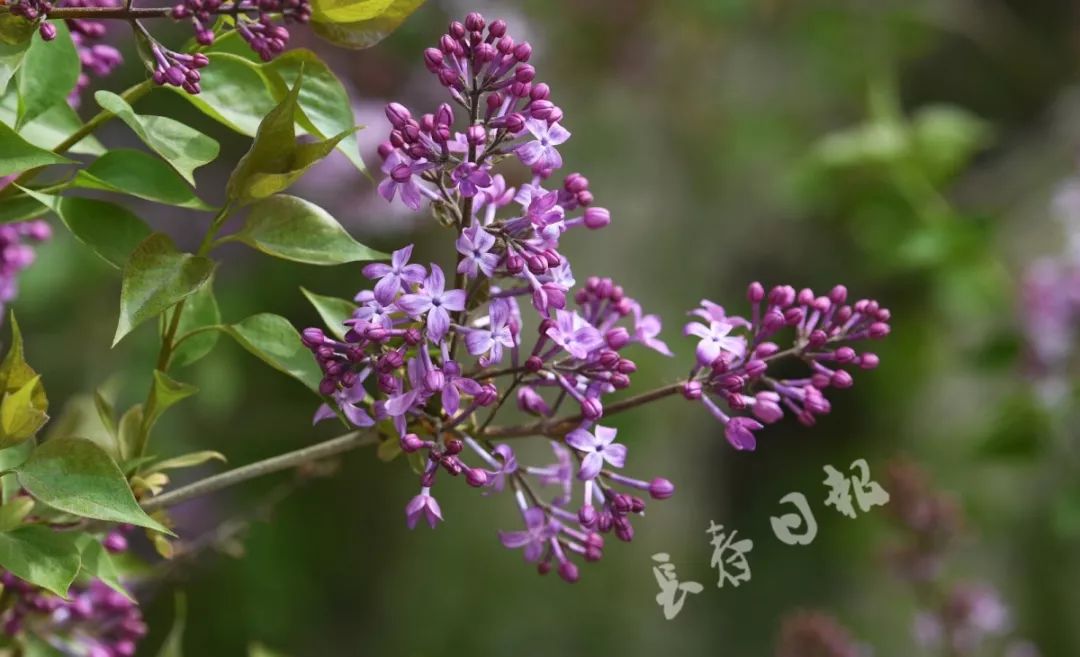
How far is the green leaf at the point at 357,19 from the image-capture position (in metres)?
0.39

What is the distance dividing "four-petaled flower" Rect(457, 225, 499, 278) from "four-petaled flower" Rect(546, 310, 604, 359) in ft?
0.09

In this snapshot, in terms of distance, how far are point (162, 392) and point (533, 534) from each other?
138 millimetres

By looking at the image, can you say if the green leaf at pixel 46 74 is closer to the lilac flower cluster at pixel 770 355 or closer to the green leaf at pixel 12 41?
the green leaf at pixel 12 41

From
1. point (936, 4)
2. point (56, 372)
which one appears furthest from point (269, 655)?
point (936, 4)

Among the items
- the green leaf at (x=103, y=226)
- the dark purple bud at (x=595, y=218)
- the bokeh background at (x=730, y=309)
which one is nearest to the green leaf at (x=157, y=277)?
the green leaf at (x=103, y=226)

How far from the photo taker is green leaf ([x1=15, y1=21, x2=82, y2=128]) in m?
0.41

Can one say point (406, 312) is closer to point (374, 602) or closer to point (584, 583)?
point (584, 583)

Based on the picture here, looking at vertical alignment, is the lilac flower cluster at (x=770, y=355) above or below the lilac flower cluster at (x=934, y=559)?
above

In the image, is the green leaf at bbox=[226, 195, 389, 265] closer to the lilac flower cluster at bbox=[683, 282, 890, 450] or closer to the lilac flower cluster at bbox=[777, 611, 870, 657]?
the lilac flower cluster at bbox=[683, 282, 890, 450]

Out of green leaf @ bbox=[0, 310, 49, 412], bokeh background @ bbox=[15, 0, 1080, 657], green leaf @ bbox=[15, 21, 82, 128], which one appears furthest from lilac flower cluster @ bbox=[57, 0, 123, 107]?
bokeh background @ bbox=[15, 0, 1080, 657]

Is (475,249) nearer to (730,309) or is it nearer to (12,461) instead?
(12,461)

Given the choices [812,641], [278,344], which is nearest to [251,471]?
[278,344]

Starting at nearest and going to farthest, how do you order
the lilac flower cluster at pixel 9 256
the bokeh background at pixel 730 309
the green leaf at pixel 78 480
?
the green leaf at pixel 78 480
the lilac flower cluster at pixel 9 256
the bokeh background at pixel 730 309

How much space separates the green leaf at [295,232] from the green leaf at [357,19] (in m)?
0.06
